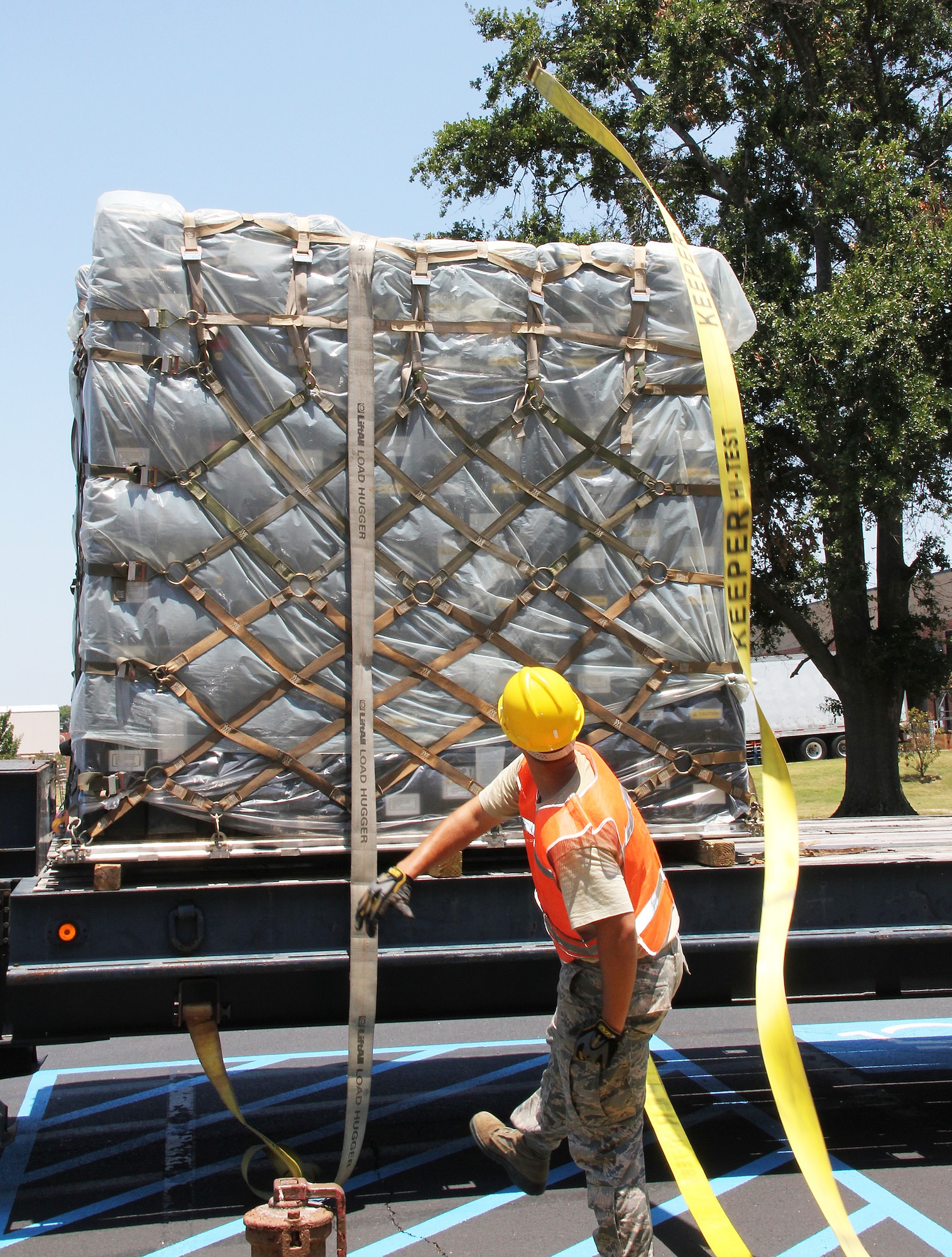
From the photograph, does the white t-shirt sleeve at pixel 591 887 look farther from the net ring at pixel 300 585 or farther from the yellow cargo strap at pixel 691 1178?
the net ring at pixel 300 585

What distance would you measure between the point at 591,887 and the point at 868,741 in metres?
13.9

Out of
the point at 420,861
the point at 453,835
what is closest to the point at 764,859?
the point at 453,835


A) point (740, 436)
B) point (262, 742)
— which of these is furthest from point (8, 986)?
point (740, 436)

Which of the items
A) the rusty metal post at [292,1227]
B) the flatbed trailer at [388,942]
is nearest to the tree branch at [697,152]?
the flatbed trailer at [388,942]

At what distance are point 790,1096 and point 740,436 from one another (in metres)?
2.30

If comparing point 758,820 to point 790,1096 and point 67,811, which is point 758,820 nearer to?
point 790,1096

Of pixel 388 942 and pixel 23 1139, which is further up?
pixel 388 942

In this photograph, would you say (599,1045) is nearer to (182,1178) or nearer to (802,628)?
(182,1178)

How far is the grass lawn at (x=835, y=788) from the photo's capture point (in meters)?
20.0

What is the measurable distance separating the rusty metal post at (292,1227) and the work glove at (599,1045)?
0.79 metres

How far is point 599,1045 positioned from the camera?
10.7ft

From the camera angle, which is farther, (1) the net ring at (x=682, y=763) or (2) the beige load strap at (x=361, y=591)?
(1) the net ring at (x=682, y=763)

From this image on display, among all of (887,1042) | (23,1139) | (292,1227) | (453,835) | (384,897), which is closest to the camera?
(292,1227)

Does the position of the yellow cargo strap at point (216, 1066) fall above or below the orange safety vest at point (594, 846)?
below
